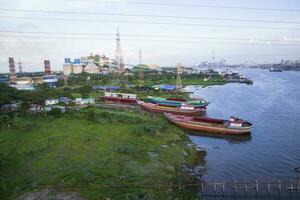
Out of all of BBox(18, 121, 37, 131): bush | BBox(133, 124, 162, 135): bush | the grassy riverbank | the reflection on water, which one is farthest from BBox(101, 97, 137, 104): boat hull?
BBox(133, 124, 162, 135): bush

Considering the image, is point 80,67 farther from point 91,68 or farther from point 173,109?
point 173,109

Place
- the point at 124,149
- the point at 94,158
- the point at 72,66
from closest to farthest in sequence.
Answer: the point at 94,158 → the point at 124,149 → the point at 72,66

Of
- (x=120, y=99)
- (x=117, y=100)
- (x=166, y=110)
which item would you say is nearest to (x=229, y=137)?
(x=166, y=110)

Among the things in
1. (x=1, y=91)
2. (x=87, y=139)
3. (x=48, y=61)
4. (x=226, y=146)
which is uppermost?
(x=48, y=61)

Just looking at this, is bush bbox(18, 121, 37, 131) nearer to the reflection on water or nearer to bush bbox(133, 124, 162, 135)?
bush bbox(133, 124, 162, 135)

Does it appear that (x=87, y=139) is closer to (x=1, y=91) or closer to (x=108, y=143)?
(x=108, y=143)

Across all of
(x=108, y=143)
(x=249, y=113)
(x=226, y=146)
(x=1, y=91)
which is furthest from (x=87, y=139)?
(x=249, y=113)
